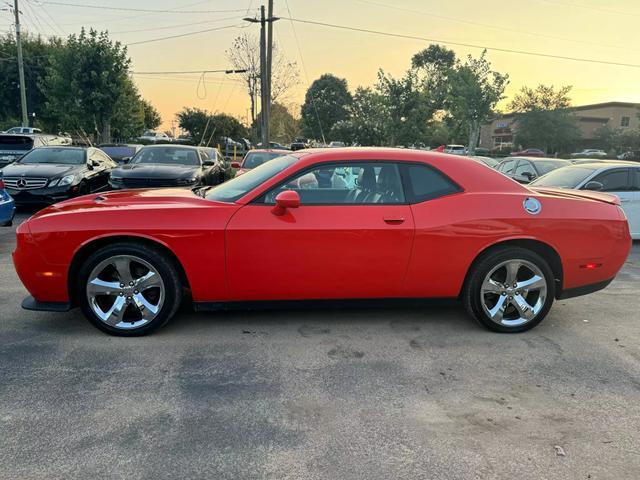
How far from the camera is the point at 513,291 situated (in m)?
4.12

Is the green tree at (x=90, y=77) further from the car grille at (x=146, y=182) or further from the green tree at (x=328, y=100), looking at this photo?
the green tree at (x=328, y=100)

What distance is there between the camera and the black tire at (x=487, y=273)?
4.05 metres

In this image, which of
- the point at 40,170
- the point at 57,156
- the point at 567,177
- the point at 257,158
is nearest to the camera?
the point at 567,177

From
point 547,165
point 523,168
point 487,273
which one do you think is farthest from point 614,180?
point 487,273

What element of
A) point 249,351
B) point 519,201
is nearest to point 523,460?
point 249,351

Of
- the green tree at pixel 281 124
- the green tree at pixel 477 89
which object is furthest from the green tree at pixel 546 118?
the green tree at pixel 281 124

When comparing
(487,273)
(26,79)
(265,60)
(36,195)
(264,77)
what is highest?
(26,79)

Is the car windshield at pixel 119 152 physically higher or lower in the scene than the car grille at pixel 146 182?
higher

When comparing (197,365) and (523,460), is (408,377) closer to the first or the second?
(523,460)

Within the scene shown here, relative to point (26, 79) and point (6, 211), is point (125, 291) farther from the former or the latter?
point (26, 79)

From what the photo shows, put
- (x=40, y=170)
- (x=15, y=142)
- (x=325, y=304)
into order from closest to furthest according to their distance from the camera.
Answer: (x=325, y=304) → (x=40, y=170) → (x=15, y=142)

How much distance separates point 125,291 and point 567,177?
766cm

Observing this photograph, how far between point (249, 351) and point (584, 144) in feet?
193

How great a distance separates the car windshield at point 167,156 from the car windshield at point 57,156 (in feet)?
3.68
